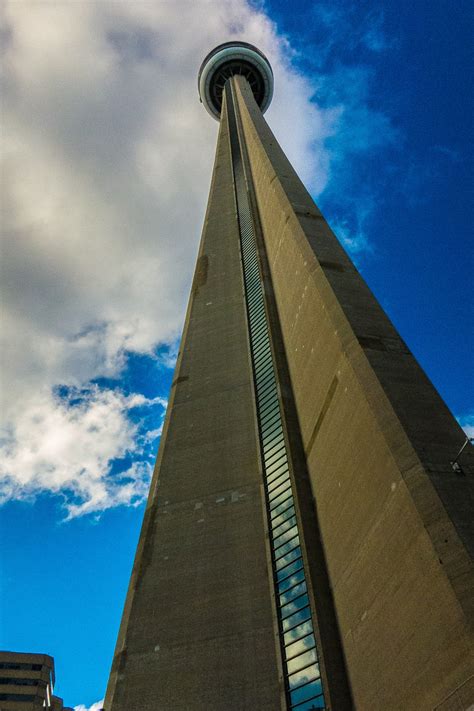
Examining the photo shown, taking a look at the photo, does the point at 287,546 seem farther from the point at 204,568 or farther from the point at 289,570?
the point at 204,568

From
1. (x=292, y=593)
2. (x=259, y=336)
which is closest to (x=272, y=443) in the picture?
(x=292, y=593)

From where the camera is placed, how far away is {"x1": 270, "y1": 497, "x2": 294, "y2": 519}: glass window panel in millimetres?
13613

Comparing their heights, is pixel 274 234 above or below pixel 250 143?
below

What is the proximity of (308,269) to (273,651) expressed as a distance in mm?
9280

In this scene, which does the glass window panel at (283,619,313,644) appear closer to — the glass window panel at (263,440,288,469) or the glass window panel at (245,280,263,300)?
the glass window panel at (263,440,288,469)

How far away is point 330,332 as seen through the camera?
39.9 ft

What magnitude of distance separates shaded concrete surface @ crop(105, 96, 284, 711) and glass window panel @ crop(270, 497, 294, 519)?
0.34 metres

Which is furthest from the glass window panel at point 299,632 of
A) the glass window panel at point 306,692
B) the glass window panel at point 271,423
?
the glass window panel at point 271,423

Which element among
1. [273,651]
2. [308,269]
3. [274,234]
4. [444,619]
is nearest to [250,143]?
[274,234]

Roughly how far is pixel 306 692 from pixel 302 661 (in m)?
0.60

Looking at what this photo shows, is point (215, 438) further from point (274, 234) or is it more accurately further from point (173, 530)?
point (274, 234)

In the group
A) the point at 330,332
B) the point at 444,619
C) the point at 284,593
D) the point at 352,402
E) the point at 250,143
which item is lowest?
the point at 444,619

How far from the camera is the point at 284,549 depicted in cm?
1294

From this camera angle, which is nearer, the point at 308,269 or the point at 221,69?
the point at 308,269
